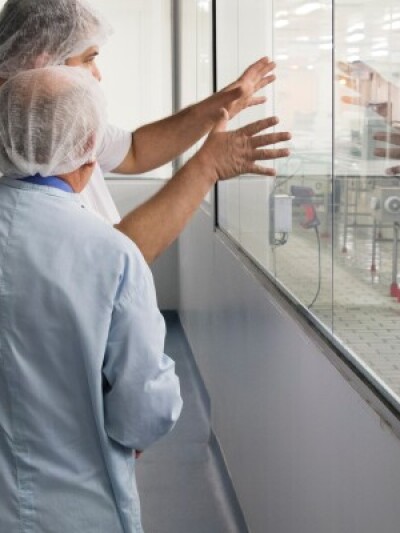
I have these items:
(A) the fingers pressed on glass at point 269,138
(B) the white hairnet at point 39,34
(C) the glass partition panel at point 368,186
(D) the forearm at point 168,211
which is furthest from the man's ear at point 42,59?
(C) the glass partition panel at point 368,186

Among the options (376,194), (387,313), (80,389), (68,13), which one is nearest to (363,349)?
(387,313)

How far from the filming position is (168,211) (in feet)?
6.53

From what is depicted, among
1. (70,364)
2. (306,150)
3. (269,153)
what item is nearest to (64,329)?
(70,364)

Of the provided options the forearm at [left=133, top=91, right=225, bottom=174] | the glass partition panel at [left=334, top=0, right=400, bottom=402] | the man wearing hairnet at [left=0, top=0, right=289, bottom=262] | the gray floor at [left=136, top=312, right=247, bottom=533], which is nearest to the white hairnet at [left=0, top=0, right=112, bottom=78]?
the man wearing hairnet at [left=0, top=0, right=289, bottom=262]

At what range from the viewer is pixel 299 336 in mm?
2240

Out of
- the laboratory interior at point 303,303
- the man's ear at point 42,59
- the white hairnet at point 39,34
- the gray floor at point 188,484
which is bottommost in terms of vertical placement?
the gray floor at point 188,484

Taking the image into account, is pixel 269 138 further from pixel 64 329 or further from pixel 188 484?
pixel 188 484

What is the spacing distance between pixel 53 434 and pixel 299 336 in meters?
0.80

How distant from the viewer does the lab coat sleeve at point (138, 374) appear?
1583 millimetres

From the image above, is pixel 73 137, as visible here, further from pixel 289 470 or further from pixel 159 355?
pixel 289 470

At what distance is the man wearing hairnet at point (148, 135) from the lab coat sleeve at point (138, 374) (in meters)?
0.40

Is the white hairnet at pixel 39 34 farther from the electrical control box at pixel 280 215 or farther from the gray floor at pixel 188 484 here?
the gray floor at pixel 188 484

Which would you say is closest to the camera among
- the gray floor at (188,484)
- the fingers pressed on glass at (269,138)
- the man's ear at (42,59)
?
the fingers pressed on glass at (269,138)

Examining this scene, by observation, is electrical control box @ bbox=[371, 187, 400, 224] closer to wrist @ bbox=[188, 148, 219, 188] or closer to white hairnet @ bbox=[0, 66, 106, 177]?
wrist @ bbox=[188, 148, 219, 188]
